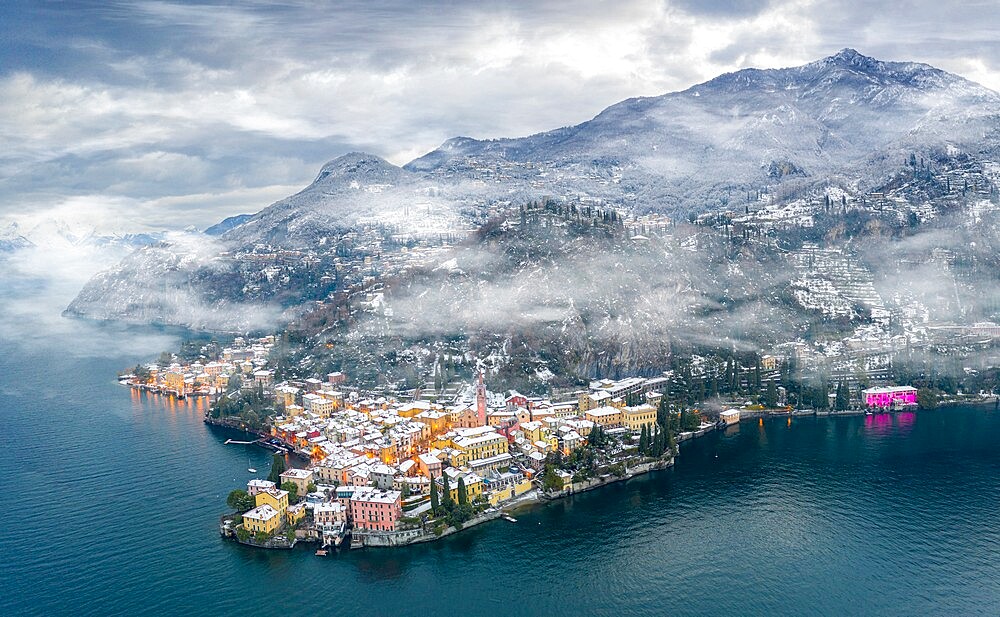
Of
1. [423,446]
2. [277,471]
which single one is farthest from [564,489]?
[277,471]

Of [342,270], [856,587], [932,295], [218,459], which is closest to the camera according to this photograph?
[856,587]

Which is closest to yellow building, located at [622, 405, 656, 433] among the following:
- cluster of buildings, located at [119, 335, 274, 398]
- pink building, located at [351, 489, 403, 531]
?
pink building, located at [351, 489, 403, 531]

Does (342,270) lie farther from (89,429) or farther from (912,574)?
(912,574)

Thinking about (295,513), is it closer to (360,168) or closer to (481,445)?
(481,445)

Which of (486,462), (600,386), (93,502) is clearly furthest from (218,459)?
(600,386)

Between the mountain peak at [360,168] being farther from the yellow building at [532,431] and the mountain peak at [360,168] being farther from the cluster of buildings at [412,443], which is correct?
the yellow building at [532,431]

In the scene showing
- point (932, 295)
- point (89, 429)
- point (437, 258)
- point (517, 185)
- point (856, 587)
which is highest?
point (517, 185)

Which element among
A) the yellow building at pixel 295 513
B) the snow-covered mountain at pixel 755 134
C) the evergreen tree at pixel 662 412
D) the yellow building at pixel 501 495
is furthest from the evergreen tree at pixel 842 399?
the snow-covered mountain at pixel 755 134
